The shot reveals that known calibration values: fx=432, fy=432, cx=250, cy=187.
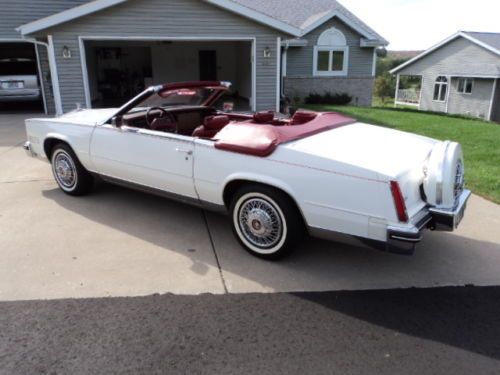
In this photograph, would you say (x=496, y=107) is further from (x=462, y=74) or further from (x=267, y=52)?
(x=267, y=52)

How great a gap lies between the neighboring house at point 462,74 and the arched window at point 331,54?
33.6 feet

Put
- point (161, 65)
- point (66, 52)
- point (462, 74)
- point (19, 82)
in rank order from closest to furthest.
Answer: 1. point (66, 52)
2. point (19, 82)
3. point (161, 65)
4. point (462, 74)

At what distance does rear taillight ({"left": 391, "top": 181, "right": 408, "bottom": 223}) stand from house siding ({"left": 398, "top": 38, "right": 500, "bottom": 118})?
2683cm

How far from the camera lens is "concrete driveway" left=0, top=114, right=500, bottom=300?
350cm

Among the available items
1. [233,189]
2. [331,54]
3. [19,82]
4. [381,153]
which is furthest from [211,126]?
[331,54]

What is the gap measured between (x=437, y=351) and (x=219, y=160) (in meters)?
2.24

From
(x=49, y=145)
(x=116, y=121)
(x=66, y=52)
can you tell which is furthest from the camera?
(x=66, y=52)

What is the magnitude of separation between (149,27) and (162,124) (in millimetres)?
7637

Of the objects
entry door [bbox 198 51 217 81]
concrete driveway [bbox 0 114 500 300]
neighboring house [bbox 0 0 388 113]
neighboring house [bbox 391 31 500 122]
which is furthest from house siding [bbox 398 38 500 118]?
concrete driveway [bbox 0 114 500 300]

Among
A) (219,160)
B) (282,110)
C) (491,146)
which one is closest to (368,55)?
(282,110)

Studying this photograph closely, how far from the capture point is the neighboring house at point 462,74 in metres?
26.1

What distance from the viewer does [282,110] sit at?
14133 millimetres

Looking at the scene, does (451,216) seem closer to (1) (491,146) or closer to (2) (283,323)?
(2) (283,323)

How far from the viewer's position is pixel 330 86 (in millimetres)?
21578
